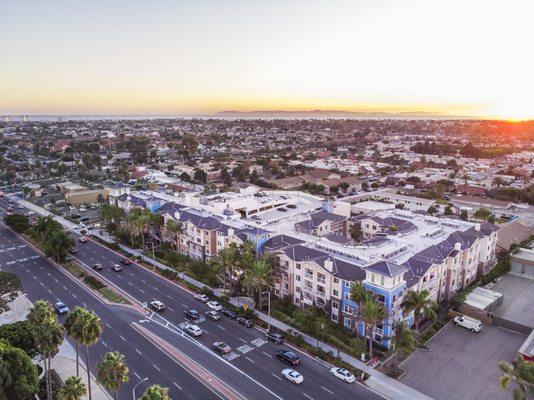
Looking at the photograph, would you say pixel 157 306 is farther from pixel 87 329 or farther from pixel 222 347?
pixel 87 329

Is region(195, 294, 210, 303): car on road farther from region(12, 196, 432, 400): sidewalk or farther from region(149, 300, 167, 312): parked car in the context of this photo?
region(149, 300, 167, 312): parked car

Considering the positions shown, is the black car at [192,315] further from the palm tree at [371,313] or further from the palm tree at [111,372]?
the palm tree at [111,372]

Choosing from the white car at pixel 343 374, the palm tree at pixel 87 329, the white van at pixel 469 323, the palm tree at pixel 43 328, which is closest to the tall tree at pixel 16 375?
the palm tree at pixel 43 328

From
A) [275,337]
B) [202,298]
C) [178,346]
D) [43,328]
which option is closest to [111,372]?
[43,328]

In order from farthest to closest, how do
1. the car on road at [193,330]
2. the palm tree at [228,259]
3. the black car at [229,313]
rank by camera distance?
the palm tree at [228,259]
the black car at [229,313]
the car on road at [193,330]

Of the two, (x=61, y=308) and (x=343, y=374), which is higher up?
(x=343, y=374)
